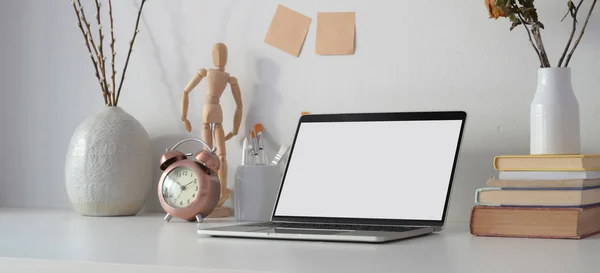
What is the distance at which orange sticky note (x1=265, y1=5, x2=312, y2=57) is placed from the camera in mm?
1566

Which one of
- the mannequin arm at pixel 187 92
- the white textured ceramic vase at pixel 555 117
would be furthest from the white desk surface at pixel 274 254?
the mannequin arm at pixel 187 92

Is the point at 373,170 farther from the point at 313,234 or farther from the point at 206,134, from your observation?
the point at 206,134

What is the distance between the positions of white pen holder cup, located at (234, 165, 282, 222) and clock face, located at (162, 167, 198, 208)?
0.28 ft

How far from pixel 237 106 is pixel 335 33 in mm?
239

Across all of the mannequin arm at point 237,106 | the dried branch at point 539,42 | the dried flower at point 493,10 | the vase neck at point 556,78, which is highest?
the dried flower at point 493,10

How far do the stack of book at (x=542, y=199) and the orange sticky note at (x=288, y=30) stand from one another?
0.52 meters

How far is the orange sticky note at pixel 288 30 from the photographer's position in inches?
61.7

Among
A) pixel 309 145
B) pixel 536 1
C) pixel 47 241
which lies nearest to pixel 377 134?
pixel 309 145

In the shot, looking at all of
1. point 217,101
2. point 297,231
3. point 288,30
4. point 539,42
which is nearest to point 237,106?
point 217,101

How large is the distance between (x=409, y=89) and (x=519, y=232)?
42cm

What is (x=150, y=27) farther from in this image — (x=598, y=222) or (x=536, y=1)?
(x=598, y=222)

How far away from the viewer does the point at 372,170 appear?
52.1 inches

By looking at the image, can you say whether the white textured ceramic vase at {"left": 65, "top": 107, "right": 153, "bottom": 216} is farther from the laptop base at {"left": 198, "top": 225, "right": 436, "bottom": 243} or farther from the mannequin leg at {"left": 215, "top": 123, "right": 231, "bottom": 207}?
the laptop base at {"left": 198, "top": 225, "right": 436, "bottom": 243}

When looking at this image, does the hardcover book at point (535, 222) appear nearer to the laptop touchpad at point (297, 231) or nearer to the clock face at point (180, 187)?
the laptop touchpad at point (297, 231)
